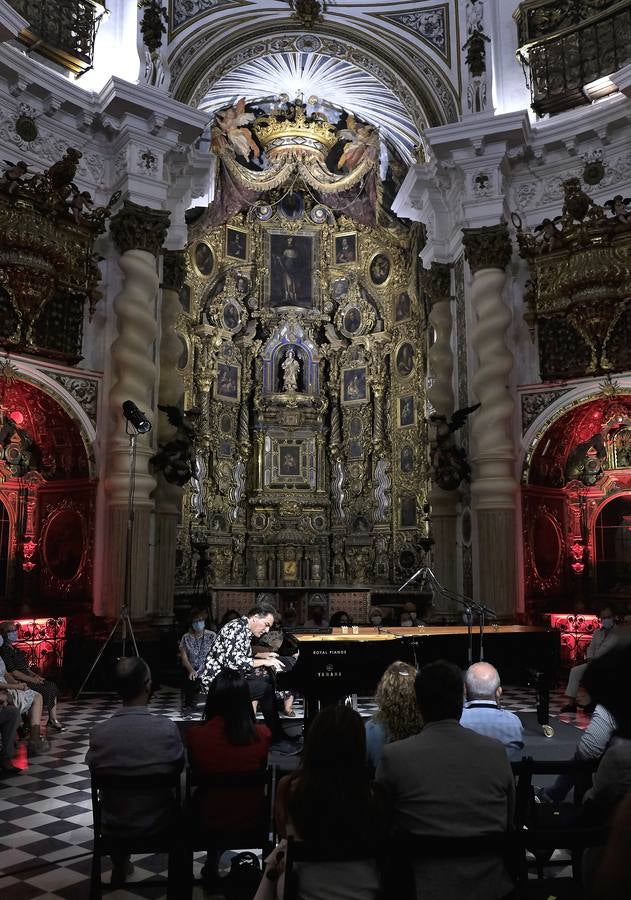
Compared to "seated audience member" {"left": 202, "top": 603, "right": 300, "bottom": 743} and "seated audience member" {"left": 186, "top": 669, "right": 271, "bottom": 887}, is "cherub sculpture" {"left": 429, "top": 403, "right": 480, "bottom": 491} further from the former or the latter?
"seated audience member" {"left": 186, "top": 669, "right": 271, "bottom": 887}

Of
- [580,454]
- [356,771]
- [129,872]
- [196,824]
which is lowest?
[129,872]

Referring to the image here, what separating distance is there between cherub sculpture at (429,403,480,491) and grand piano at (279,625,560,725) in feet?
12.7

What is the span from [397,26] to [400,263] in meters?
Answer: 4.87

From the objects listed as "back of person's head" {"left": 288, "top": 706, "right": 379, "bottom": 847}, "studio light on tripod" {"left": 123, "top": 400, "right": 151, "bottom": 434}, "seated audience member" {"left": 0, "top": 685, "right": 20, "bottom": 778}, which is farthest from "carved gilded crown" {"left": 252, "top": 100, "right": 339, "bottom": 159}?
"back of person's head" {"left": 288, "top": 706, "right": 379, "bottom": 847}

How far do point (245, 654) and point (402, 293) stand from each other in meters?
12.6

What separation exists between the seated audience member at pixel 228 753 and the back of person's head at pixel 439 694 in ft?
4.17

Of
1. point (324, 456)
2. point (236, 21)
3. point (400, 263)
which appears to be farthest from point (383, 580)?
point (236, 21)

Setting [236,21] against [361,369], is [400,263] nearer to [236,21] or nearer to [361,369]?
[361,369]

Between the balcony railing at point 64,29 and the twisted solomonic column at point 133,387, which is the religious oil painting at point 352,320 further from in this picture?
the balcony railing at point 64,29

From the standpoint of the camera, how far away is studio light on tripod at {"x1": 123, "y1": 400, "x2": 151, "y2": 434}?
11562 millimetres

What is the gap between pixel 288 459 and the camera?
19.2m

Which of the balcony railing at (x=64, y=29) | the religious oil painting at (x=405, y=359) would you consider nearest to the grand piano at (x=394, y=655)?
the religious oil painting at (x=405, y=359)

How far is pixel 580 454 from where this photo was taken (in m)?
14.4

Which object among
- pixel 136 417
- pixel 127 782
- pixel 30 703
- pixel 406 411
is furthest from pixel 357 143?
pixel 127 782
